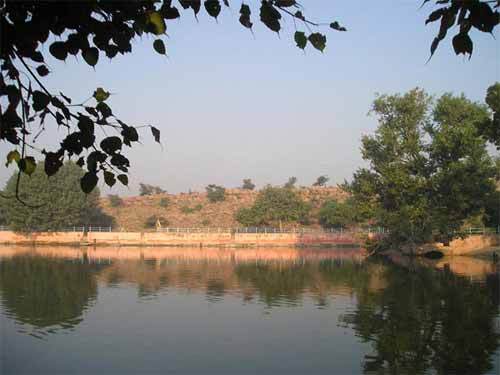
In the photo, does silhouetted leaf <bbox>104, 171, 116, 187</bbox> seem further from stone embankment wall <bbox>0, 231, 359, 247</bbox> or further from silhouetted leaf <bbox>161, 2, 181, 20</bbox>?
stone embankment wall <bbox>0, 231, 359, 247</bbox>

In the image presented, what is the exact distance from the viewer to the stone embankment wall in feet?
168

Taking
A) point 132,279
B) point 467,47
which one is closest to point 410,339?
point 467,47

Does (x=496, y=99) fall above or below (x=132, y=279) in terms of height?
above

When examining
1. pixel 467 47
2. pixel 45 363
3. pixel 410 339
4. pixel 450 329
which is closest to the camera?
pixel 467 47

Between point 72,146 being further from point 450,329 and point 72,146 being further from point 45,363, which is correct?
point 450,329

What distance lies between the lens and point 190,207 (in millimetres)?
75938

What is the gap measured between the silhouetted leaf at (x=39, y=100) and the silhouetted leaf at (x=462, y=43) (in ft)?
8.21

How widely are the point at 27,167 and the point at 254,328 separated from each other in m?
11.7

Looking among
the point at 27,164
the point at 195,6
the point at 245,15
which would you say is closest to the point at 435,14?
the point at 245,15

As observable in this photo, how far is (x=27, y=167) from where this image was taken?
3330 mm

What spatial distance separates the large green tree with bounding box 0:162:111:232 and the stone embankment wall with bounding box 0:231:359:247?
126cm

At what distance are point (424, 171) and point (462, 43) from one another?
119ft

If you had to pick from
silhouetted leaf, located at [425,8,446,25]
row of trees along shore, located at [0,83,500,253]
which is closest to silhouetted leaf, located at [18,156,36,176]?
silhouetted leaf, located at [425,8,446,25]

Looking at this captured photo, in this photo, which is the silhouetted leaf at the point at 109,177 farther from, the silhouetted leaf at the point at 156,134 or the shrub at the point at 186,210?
the shrub at the point at 186,210
